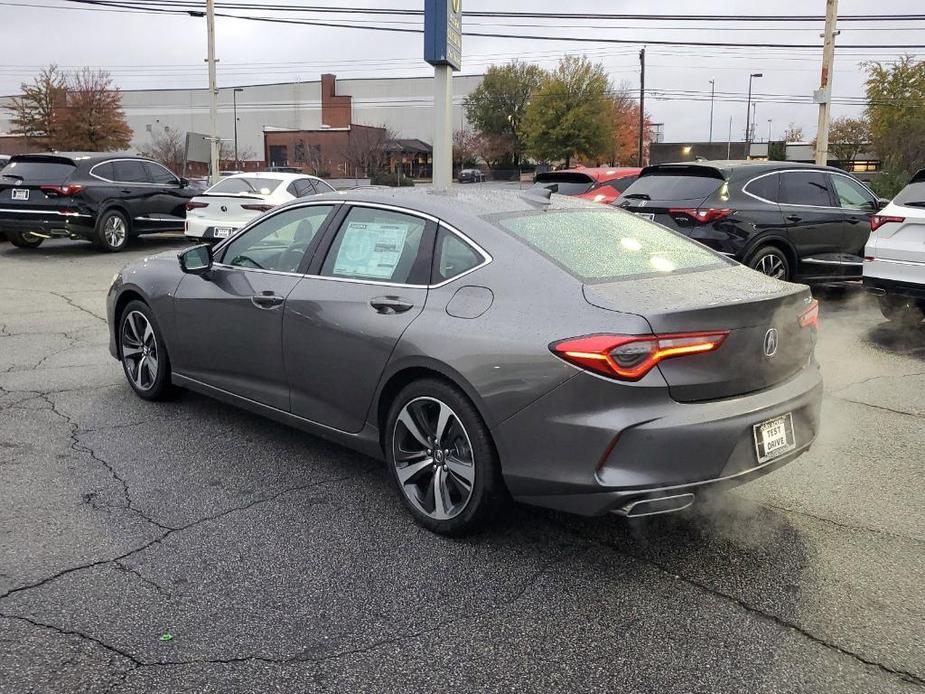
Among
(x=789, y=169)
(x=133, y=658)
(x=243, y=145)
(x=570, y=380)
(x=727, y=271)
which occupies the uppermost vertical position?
(x=243, y=145)

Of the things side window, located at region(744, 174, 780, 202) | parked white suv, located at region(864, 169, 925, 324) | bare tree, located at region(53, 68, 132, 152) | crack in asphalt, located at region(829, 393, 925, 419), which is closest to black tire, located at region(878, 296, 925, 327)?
parked white suv, located at region(864, 169, 925, 324)

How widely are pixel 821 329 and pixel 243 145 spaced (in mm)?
90650

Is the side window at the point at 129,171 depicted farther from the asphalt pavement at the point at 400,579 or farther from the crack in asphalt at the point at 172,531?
the crack in asphalt at the point at 172,531

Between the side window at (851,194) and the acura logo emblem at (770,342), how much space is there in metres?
6.94

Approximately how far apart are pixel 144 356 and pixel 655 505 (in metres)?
3.91

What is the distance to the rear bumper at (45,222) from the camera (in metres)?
13.6

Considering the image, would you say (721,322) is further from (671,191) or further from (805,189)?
(805,189)

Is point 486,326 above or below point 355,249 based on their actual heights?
below

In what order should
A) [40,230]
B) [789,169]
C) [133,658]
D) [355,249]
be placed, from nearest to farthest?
[133,658] < [355,249] < [789,169] < [40,230]

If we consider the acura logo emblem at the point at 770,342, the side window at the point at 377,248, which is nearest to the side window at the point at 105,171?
the side window at the point at 377,248

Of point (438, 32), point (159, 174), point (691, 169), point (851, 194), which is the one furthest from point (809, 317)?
point (159, 174)

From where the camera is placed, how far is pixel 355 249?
4156 millimetres

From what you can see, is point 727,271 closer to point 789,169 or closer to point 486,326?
point 486,326

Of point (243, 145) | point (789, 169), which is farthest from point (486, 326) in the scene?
point (243, 145)
